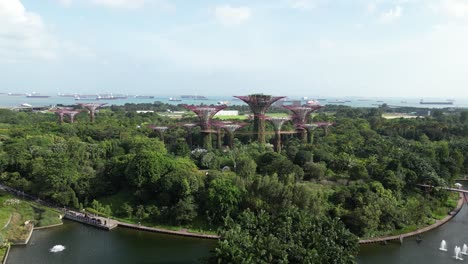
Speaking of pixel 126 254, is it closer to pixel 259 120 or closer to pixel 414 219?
pixel 414 219

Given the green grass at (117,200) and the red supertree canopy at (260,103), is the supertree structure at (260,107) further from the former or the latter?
the green grass at (117,200)

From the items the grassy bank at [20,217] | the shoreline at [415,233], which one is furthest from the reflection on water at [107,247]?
the shoreline at [415,233]

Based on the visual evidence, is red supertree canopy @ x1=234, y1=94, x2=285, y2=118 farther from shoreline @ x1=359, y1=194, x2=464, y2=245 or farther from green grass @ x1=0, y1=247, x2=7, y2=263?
green grass @ x1=0, y1=247, x2=7, y2=263

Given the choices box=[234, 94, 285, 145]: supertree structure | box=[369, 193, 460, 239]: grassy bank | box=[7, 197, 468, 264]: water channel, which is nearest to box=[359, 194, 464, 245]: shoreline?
box=[369, 193, 460, 239]: grassy bank

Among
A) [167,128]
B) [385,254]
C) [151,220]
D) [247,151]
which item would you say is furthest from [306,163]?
[167,128]

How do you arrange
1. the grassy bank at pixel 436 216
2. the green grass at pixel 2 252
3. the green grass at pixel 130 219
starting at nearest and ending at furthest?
the green grass at pixel 2 252, the green grass at pixel 130 219, the grassy bank at pixel 436 216
